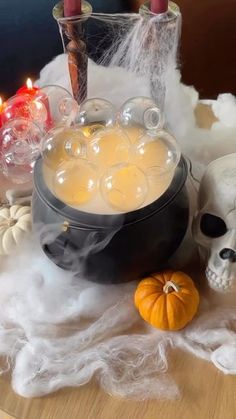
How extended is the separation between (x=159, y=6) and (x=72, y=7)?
120mm

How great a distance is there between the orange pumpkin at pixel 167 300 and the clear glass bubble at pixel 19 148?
1.01 feet

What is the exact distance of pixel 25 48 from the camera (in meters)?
1.36

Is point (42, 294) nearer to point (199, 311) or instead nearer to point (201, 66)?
point (199, 311)

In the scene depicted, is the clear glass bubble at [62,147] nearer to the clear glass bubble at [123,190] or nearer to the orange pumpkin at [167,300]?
the clear glass bubble at [123,190]

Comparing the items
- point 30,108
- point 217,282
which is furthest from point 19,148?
point 217,282

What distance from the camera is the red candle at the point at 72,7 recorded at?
77 centimetres

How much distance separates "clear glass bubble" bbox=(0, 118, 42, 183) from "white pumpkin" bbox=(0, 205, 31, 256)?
0.12 m

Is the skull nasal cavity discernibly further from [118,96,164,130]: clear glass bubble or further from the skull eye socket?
[118,96,164,130]: clear glass bubble

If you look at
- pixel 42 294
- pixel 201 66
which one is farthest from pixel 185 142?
pixel 201 66

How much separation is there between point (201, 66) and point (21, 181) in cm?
73

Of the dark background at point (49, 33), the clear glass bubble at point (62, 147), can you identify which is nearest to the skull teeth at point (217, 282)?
the clear glass bubble at point (62, 147)

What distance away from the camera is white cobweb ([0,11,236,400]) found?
0.67 m

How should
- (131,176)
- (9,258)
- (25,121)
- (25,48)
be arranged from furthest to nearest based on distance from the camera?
(25,48)
(25,121)
(9,258)
(131,176)

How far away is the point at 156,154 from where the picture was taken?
2.32 feet
